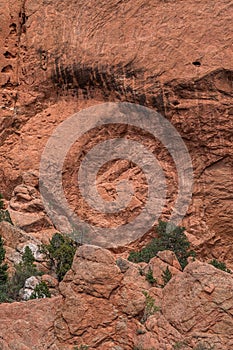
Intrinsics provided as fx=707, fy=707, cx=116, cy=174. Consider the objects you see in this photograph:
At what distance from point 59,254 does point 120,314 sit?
21.3 ft

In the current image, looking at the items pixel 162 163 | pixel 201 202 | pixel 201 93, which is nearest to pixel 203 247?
pixel 201 202

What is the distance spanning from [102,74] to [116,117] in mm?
1445

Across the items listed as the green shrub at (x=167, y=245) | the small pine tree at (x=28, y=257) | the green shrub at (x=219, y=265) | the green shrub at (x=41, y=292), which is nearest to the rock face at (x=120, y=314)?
the green shrub at (x=41, y=292)

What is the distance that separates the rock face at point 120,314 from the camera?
12320 millimetres

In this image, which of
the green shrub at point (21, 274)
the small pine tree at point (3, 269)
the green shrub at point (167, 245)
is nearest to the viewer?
the green shrub at point (21, 274)

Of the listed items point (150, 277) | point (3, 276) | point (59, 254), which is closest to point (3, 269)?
point (3, 276)

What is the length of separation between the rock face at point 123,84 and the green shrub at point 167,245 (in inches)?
27.3

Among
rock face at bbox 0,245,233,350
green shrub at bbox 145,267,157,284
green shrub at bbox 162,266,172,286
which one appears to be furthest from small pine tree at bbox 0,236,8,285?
rock face at bbox 0,245,233,350

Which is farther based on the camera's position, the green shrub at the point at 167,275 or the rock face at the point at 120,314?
the green shrub at the point at 167,275

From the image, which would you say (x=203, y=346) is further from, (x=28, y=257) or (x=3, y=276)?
(x=28, y=257)

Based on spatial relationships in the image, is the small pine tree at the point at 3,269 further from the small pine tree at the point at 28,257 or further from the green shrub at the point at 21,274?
the small pine tree at the point at 28,257

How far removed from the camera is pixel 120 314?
12.8 metres

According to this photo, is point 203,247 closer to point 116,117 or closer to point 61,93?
point 116,117

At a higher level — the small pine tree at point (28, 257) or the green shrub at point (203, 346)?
the green shrub at point (203, 346)
